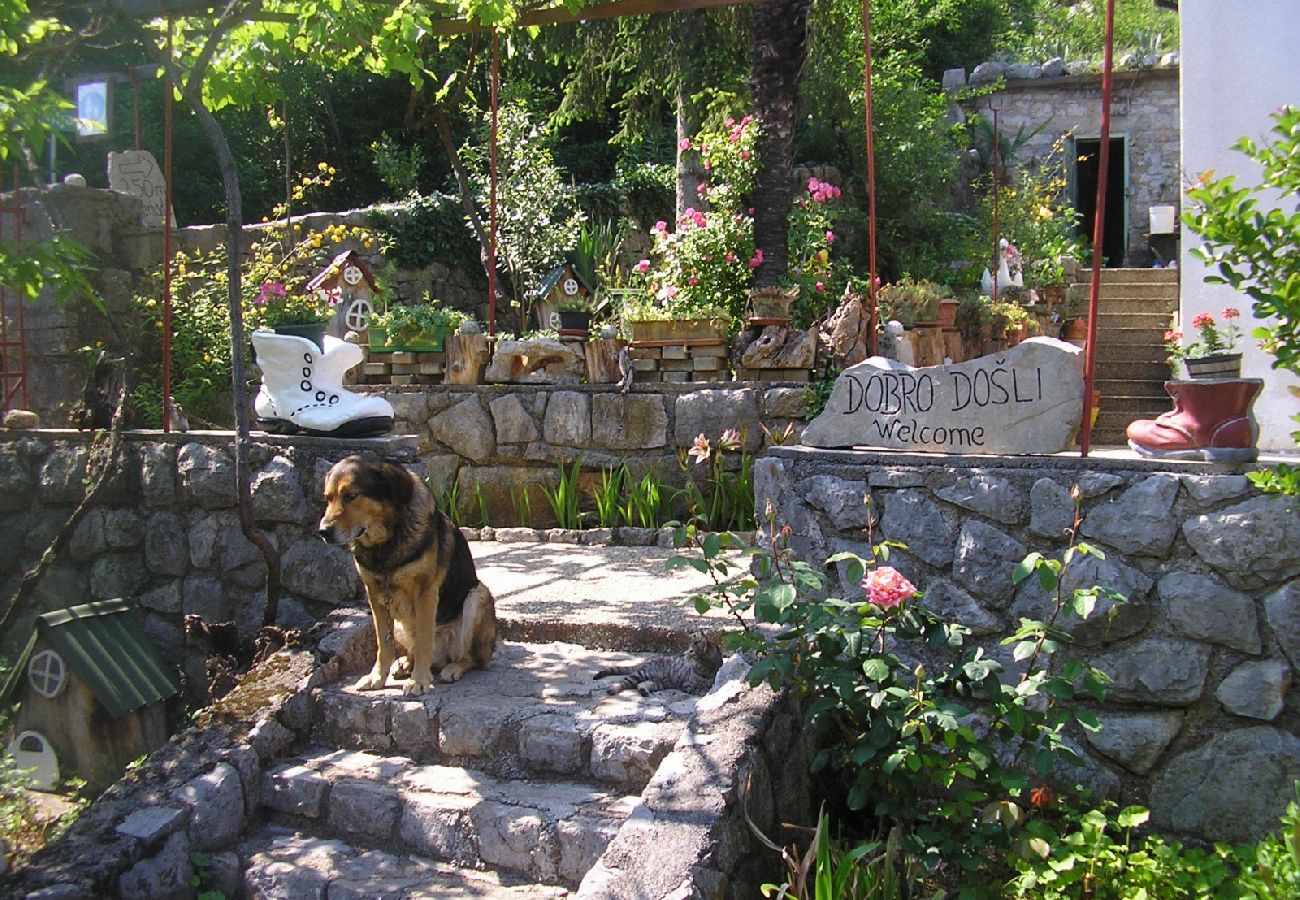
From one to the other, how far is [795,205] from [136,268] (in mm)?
6706

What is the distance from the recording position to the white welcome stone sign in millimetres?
3840

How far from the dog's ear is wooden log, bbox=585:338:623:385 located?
11.4 ft

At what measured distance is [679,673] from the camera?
4.30m

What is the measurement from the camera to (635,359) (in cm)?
758

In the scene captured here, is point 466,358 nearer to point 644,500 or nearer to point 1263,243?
point 644,500

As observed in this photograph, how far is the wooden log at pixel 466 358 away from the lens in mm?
7918

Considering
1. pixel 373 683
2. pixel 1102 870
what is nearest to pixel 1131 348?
pixel 1102 870

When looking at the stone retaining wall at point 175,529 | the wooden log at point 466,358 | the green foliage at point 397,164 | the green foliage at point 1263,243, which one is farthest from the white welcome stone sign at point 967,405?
the green foliage at point 397,164

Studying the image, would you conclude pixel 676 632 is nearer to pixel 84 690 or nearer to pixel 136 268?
pixel 84 690

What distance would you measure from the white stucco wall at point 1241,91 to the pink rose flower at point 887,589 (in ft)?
8.14

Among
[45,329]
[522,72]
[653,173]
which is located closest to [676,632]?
[45,329]

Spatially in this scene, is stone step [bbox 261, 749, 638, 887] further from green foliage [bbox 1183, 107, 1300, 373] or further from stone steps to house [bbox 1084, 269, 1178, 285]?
stone steps to house [bbox 1084, 269, 1178, 285]

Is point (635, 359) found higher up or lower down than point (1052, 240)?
lower down

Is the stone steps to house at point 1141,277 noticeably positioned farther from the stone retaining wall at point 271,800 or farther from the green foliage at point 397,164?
the stone retaining wall at point 271,800
